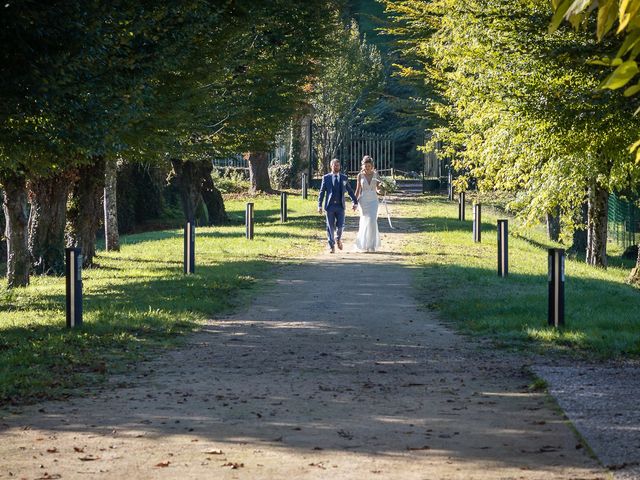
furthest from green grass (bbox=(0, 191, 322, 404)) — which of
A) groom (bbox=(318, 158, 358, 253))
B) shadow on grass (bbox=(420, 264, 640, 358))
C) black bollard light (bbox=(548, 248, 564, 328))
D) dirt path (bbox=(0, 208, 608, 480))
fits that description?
black bollard light (bbox=(548, 248, 564, 328))

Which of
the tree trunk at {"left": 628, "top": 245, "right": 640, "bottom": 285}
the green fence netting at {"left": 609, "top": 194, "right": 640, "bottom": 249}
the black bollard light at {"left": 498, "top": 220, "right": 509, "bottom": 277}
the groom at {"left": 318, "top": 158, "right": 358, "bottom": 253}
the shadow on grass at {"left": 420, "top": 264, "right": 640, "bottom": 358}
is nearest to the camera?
the shadow on grass at {"left": 420, "top": 264, "right": 640, "bottom": 358}

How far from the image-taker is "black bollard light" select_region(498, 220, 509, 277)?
58.0 feet

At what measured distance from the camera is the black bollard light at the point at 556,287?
1217cm

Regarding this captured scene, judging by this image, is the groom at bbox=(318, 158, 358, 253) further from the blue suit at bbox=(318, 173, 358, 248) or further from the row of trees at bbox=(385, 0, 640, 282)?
the row of trees at bbox=(385, 0, 640, 282)

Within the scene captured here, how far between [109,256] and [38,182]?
4395 millimetres

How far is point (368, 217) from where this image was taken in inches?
944

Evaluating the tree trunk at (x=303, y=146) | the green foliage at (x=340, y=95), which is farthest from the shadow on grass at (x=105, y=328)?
the green foliage at (x=340, y=95)

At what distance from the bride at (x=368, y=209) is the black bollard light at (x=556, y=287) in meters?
11.6

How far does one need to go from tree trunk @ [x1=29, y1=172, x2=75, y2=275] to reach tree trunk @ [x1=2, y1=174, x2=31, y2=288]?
1.41m

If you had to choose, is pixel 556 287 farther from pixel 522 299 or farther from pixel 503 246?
pixel 503 246

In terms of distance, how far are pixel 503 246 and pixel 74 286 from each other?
27.0 feet

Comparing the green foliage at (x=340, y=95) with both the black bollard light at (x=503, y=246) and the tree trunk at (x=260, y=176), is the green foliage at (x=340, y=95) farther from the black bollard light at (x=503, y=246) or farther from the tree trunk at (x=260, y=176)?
the black bollard light at (x=503, y=246)

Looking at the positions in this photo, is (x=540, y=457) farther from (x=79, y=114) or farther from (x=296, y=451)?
(x=79, y=114)

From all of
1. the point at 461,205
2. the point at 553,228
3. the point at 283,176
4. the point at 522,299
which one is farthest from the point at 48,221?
the point at 283,176
